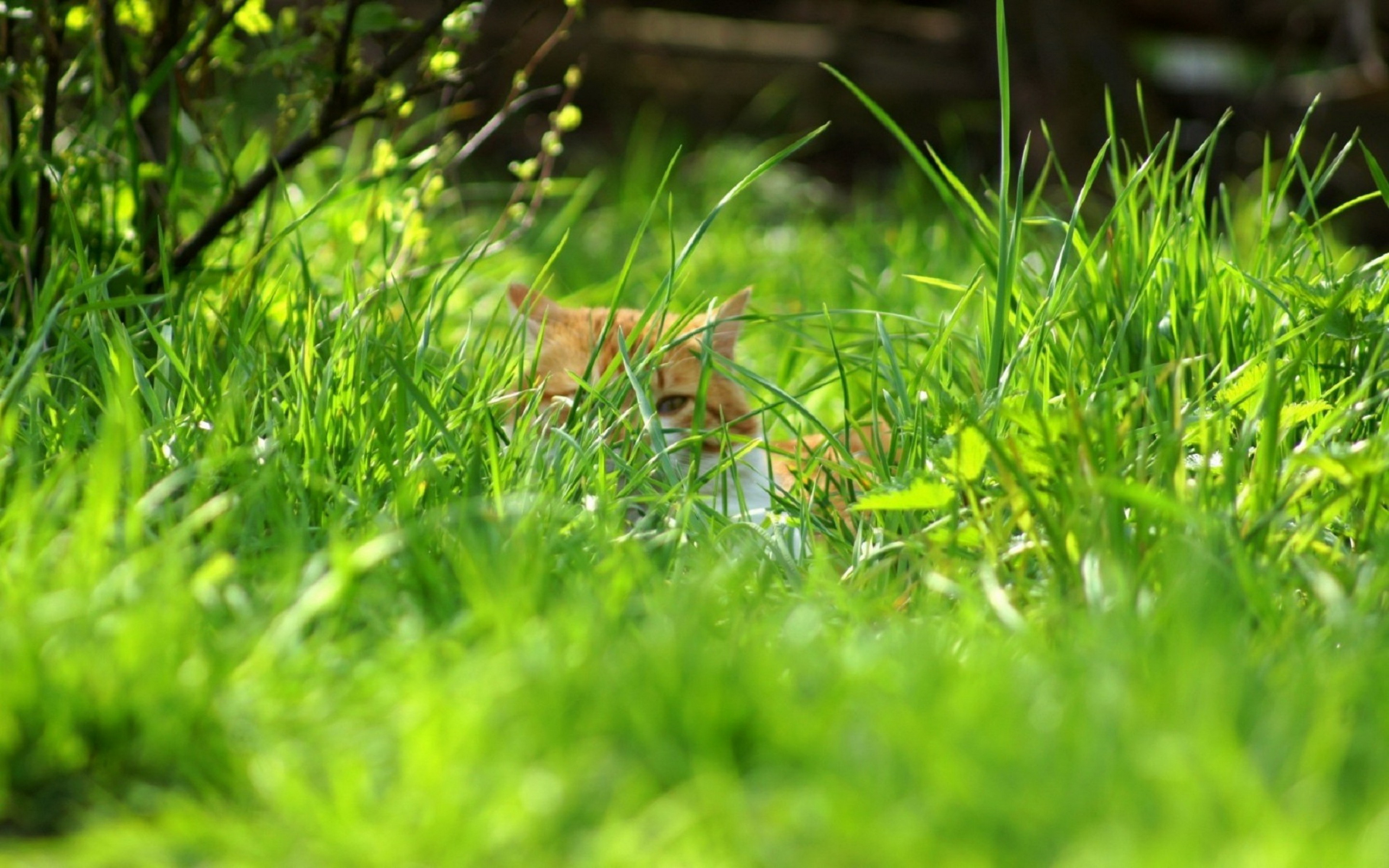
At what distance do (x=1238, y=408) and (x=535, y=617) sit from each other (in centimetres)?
98

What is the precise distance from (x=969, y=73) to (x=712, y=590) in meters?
4.33

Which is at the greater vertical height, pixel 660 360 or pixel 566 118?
pixel 566 118

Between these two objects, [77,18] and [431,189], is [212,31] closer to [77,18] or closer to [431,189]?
[77,18]

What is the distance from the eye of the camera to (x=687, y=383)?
2.30 m

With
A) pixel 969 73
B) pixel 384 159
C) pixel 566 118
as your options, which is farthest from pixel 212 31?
pixel 969 73

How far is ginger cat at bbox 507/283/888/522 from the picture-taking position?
1.81 m

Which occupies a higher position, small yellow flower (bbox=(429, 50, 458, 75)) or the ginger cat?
small yellow flower (bbox=(429, 50, 458, 75))

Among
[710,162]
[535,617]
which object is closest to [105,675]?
→ [535,617]

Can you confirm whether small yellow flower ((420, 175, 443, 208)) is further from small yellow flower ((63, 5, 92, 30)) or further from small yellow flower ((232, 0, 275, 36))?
small yellow flower ((63, 5, 92, 30))

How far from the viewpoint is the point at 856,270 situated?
3258mm

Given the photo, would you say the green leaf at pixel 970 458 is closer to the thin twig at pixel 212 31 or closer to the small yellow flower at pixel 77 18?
the thin twig at pixel 212 31

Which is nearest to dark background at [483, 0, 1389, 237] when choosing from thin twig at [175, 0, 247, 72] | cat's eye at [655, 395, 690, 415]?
cat's eye at [655, 395, 690, 415]

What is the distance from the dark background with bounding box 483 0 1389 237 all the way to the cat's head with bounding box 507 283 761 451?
2530mm

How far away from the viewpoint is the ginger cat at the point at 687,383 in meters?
1.81
